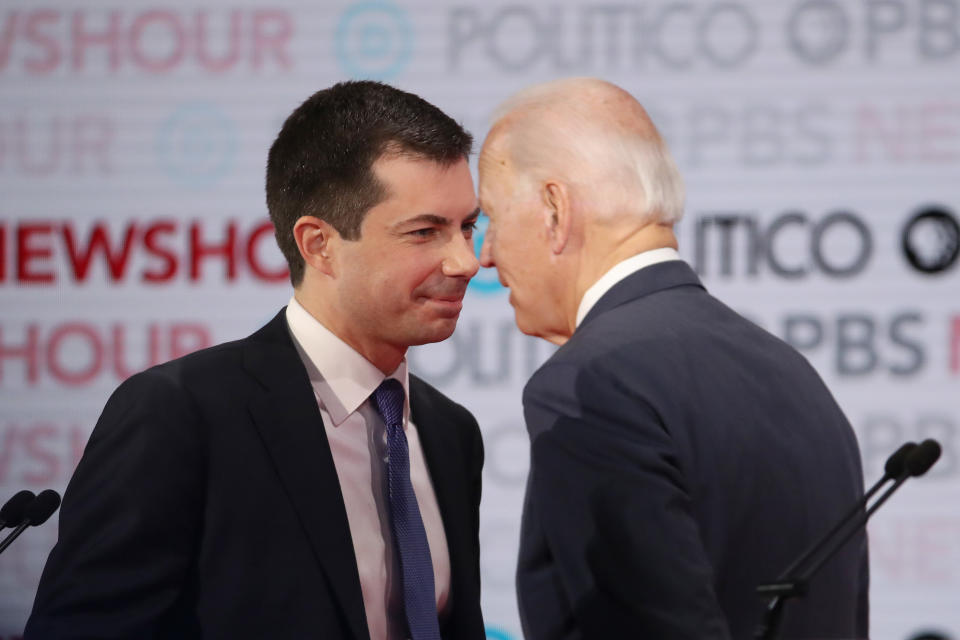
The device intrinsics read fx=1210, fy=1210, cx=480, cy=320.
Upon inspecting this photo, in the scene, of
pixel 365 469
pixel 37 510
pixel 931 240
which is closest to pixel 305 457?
pixel 365 469

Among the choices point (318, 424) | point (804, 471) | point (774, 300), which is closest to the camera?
point (804, 471)

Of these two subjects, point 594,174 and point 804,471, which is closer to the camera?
point 804,471

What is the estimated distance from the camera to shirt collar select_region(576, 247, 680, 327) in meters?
1.78

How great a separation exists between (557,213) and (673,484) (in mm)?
482

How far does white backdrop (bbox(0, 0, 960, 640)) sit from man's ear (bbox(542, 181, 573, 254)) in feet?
5.79

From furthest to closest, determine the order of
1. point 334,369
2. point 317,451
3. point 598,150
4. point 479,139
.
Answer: point 479,139
point 334,369
point 317,451
point 598,150

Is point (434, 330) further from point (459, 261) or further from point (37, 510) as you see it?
point (37, 510)

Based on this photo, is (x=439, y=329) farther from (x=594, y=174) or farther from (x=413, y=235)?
(x=594, y=174)

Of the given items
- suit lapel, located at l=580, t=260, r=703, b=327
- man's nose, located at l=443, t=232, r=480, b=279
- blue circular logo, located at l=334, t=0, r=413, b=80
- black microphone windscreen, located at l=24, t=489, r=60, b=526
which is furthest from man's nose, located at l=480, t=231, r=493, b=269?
blue circular logo, located at l=334, t=0, r=413, b=80

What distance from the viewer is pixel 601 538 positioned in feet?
5.09

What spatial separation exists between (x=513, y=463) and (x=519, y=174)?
6.04ft

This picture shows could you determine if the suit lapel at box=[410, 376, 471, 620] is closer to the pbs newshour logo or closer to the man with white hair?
the man with white hair

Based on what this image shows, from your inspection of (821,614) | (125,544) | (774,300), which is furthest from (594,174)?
(774,300)

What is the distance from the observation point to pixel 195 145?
3713mm
